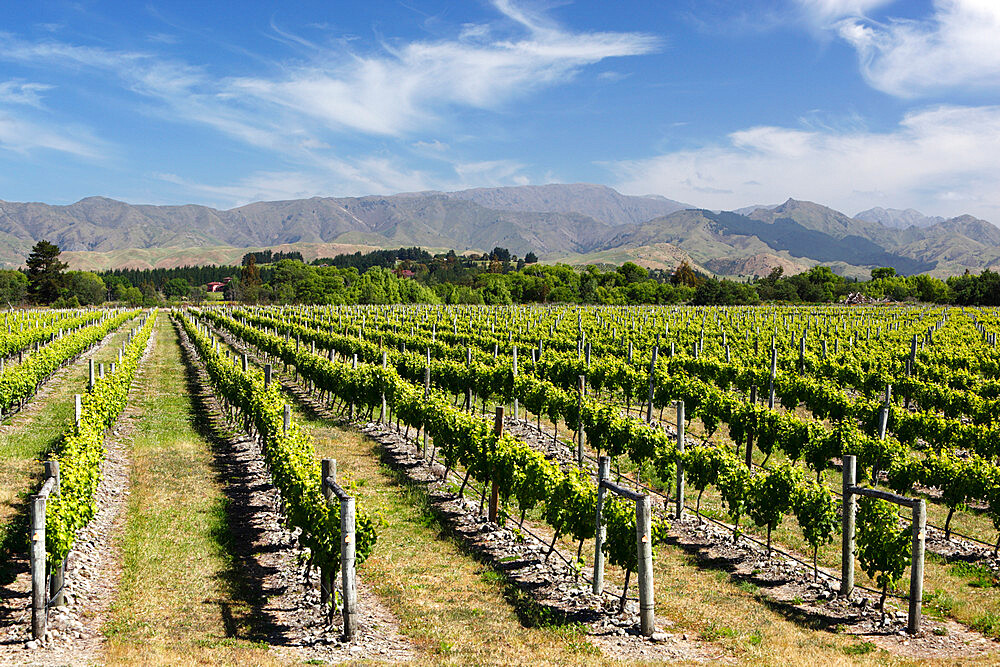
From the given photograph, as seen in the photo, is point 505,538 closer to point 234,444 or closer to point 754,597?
point 754,597

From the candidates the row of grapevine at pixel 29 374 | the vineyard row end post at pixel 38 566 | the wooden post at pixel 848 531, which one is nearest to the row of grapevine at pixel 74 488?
the vineyard row end post at pixel 38 566

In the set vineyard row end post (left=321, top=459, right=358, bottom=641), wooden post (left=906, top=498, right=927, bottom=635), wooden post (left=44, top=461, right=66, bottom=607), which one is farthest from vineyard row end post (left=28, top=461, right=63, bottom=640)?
wooden post (left=906, top=498, right=927, bottom=635)

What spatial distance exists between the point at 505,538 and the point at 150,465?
9114mm

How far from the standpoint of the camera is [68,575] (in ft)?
31.6

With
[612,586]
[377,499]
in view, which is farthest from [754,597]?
[377,499]

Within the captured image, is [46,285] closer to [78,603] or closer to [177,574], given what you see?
[177,574]

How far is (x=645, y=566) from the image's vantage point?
28.6ft

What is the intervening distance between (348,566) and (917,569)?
6.88 meters

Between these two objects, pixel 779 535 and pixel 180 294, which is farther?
pixel 180 294

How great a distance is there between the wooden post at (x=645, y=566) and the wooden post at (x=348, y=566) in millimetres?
3463

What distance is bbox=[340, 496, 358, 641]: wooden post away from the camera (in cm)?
834

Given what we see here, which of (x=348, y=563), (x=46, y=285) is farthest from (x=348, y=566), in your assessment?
(x=46, y=285)

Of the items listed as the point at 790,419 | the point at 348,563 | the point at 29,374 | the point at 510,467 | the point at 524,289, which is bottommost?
the point at 348,563

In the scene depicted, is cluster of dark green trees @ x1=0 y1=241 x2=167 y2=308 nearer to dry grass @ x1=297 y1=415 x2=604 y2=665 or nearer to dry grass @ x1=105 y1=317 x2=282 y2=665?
dry grass @ x1=105 y1=317 x2=282 y2=665
